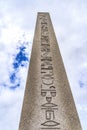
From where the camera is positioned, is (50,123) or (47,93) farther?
(47,93)

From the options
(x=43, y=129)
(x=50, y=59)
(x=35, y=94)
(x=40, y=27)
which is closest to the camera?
(x=43, y=129)

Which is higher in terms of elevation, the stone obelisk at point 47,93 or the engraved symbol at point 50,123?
the stone obelisk at point 47,93

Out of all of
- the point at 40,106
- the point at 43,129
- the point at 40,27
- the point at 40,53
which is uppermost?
the point at 40,27

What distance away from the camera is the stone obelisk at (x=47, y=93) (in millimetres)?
6555

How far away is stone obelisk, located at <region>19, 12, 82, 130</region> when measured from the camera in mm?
6555

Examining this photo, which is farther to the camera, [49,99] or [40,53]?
[40,53]

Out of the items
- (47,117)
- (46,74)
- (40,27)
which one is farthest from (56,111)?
(40,27)

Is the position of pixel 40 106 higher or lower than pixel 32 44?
lower

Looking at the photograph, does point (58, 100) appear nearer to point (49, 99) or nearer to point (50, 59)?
point (49, 99)

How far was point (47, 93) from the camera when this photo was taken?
22.5ft

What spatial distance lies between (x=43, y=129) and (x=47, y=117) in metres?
0.22

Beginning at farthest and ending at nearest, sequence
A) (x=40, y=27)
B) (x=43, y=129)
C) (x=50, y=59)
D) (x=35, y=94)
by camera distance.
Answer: (x=40, y=27)
(x=50, y=59)
(x=35, y=94)
(x=43, y=129)

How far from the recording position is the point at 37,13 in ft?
27.4

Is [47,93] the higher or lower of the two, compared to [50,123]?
higher
